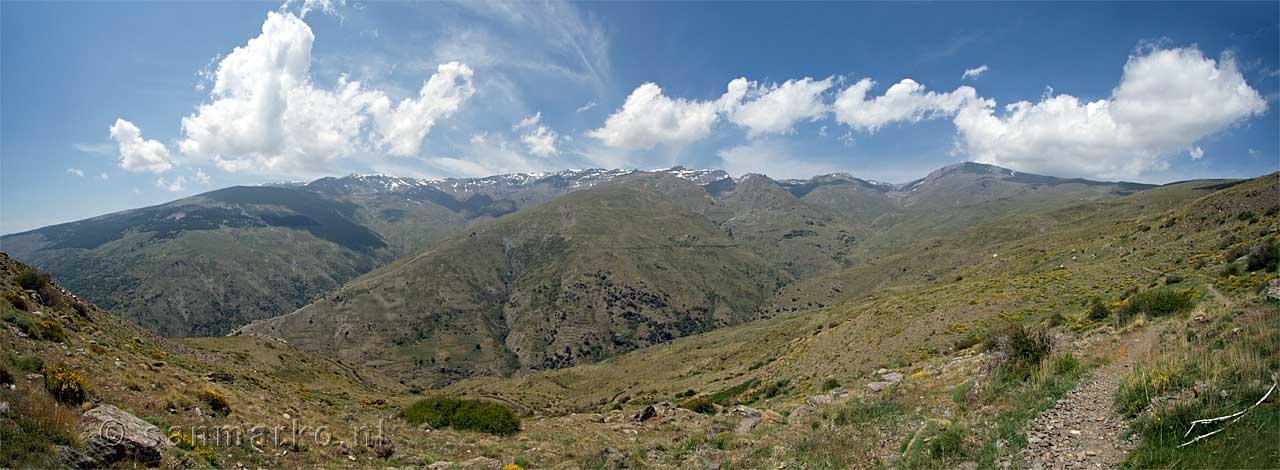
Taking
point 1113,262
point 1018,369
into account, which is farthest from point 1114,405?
point 1113,262

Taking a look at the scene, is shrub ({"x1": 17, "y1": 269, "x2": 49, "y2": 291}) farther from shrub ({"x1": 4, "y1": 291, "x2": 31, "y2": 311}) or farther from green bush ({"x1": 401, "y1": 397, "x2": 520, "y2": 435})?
→ green bush ({"x1": 401, "y1": 397, "x2": 520, "y2": 435})

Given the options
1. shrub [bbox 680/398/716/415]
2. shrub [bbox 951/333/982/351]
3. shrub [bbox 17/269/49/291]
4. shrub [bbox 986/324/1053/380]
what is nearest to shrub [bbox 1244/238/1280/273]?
shrub [bbox 951/333/982/351]

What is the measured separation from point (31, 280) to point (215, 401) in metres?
15.7

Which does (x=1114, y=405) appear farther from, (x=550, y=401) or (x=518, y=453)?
(x=550, y=401)

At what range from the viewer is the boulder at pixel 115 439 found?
9312 mm

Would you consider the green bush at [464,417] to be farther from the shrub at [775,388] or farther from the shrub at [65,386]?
the shrub at [775,388]

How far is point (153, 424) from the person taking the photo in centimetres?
1196

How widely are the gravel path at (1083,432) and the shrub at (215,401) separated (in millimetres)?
21542

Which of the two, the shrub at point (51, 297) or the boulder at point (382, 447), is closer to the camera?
the boulder at point (382, 447)

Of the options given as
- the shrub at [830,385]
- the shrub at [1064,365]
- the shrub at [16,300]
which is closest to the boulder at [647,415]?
the shrub at [830,385]

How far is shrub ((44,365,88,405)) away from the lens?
1094 cm

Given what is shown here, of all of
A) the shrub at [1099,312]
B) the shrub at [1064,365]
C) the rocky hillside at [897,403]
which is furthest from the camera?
the shrub at [1099,312]

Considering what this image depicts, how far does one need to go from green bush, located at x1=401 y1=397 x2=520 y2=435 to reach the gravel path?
1904 centimetres

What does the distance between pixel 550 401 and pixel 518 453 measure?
61816mm
